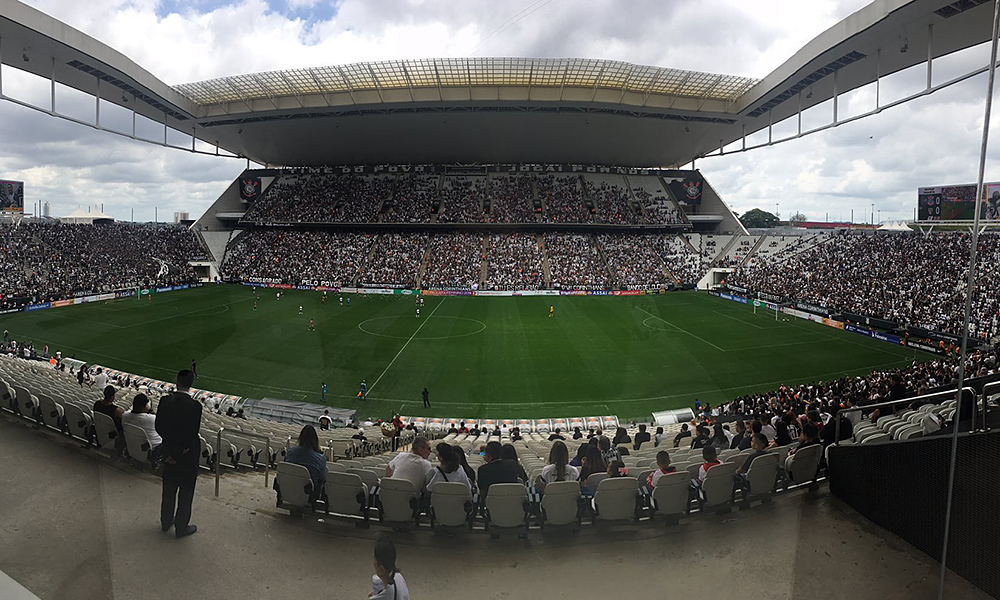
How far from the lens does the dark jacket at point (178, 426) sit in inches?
201

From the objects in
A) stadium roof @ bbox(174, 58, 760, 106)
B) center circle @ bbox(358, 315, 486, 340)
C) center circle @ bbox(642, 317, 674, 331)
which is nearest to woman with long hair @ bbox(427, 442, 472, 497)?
center circle @ bbox(358, 315, 486, 340)

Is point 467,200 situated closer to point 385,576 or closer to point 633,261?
point 633,261

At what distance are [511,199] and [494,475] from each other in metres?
59.6

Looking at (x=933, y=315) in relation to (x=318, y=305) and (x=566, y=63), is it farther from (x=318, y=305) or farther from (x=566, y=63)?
(x=318, y=305)

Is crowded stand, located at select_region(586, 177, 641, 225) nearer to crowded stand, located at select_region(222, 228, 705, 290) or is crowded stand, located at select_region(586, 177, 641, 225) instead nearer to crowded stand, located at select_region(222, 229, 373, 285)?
crowded stand, located at select_region(222, 228, 705, 290)

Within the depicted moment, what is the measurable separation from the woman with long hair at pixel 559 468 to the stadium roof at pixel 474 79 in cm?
3860

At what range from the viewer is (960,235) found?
109 feet

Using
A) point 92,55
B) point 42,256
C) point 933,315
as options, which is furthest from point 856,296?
point 42,256

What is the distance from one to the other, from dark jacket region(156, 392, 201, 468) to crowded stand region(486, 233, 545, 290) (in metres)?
44.1

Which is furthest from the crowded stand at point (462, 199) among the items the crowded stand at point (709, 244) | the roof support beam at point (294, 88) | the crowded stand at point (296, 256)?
the crowded stand at point (709, 244)

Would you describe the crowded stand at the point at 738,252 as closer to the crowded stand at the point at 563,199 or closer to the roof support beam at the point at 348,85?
the crowded stand at the point at 563,199

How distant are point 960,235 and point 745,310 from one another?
1361 cm

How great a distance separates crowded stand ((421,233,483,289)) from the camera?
51344 millimetres

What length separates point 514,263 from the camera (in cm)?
5434
